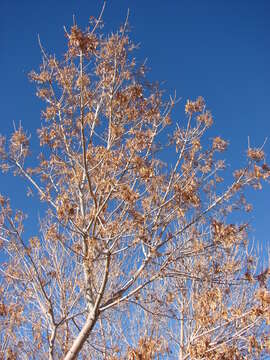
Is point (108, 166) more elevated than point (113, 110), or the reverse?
point (113, 110)

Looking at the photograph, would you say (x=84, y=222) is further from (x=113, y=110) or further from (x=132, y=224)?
(x=113, y=110)

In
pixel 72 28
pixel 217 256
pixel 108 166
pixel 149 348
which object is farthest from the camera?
pixel 217 256

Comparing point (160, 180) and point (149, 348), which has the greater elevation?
point (160, 180)

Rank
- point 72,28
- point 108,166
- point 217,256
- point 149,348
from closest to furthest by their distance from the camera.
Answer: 1. point 72,28
2. point 149,348
3. point 108,166
4. point 217,256

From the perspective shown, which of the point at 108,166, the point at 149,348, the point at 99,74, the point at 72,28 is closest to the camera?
the point at 72,28

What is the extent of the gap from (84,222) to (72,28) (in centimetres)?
246

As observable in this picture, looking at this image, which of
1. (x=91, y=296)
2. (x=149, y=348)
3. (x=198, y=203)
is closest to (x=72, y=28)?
(x=198, y=203)

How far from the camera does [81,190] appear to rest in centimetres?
525

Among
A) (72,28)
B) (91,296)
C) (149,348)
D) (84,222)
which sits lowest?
(149,348)

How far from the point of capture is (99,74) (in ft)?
16.9

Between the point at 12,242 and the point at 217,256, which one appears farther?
the point at 217,256

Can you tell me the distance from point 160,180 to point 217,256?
5.17ft

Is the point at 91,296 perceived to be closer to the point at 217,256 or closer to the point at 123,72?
the point at 217,256

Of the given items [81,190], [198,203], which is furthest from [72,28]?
[198,203]
